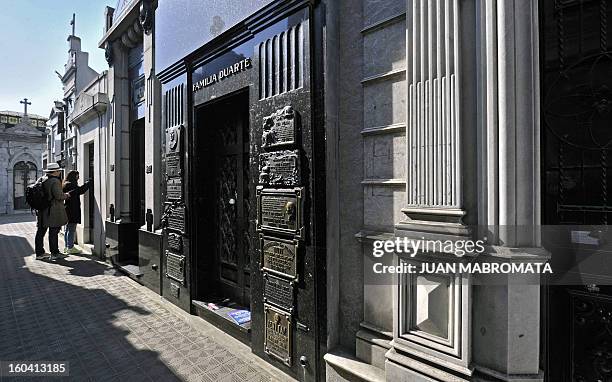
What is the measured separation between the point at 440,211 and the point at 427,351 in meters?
1.09

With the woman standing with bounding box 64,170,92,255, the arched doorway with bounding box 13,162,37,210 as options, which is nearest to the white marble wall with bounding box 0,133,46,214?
the arched doorway with bounding box 13,162,37,210

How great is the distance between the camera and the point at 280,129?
3.76 m

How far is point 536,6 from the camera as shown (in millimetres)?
2275

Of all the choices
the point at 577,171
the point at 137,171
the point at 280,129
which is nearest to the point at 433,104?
the point at 577,171

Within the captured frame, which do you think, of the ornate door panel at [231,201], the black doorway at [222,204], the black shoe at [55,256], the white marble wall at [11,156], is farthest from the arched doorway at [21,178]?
the ornate door panel at [231,201]

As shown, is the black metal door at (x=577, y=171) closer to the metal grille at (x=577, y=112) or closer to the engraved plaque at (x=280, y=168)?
the metal grille at (x=577, y=112)

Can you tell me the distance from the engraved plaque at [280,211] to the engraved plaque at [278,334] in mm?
958

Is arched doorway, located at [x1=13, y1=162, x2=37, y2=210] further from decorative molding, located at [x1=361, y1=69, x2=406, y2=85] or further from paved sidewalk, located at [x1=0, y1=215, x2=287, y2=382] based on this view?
decorative molding, located at [x1=361, y1=69, x2=406, y2=85]

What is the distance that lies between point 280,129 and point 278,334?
2.38 m

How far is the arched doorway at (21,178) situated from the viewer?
31016mm

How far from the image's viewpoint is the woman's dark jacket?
10691mm

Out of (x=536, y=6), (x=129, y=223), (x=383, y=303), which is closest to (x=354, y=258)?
(x=383, y=303)

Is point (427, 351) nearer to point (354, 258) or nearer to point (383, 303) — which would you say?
point (383, 303)

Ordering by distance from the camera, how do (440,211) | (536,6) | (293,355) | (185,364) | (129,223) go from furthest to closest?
(129,223), (185,364), (293,355), (440,211), (536,6)
